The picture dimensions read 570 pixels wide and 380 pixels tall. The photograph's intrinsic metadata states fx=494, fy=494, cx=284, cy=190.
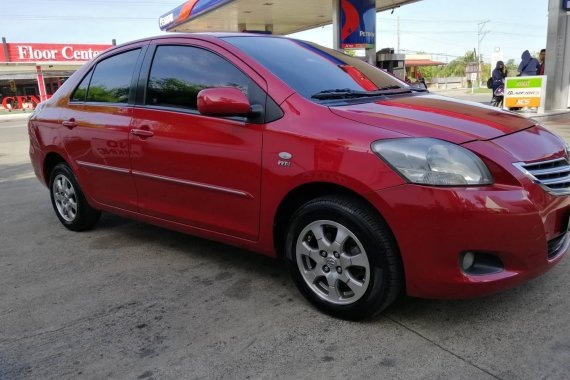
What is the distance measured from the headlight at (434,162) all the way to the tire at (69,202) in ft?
10.2

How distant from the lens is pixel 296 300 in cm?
309

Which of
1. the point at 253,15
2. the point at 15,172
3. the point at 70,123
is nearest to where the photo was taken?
the point at 70,123

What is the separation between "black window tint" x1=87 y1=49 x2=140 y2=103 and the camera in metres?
3.90

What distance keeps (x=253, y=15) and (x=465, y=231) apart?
64.6 feet

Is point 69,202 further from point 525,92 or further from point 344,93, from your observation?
point 525,92

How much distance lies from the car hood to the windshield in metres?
0.28

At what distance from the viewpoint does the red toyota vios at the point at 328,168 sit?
238 centimetres

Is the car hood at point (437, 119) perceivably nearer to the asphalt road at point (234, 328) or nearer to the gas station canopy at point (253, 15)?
the asphalt road at point (234, 328)

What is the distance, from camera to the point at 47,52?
3844cm

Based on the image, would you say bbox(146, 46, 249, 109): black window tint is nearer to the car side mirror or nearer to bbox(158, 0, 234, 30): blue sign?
the car side mirror

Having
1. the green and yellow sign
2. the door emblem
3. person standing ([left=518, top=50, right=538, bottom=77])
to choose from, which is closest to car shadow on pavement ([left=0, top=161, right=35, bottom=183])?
the door emblem

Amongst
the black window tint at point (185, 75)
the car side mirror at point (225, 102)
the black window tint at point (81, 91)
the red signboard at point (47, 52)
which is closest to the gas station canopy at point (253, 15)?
the black window tint at point (81, 91)

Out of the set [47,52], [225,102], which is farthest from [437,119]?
[47,52]

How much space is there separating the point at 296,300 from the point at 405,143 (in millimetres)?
1235
